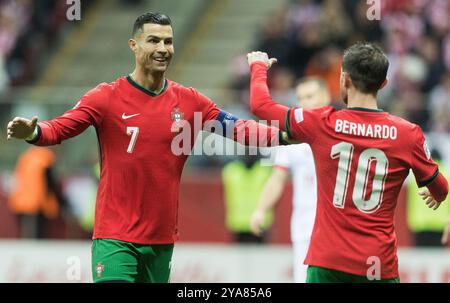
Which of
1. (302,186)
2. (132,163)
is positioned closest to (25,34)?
(302,186)

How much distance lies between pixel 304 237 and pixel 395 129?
3.14 metres

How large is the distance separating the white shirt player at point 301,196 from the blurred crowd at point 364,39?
521 centimetres

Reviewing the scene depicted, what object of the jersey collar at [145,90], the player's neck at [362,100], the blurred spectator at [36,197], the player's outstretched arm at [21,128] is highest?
the jersey collar at [145,90]

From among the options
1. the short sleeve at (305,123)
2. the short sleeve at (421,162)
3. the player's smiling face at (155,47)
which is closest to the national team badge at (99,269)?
the player's smiling face at (155,47)

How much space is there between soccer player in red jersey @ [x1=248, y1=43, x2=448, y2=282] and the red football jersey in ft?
2.50

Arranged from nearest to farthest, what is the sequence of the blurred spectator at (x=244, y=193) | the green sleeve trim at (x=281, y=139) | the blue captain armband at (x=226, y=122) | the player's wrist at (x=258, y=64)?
1. the green sleeve trim at (x=281, y=139)
2. the player's wrist at (x=258, y=64)
3. the blue captain armband at (x=226, y=122)
4. the blurred spectator at (x=244, y=193)

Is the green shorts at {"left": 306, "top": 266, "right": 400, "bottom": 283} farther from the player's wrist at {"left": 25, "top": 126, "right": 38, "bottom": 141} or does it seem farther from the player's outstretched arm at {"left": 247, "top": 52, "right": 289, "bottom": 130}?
the player's wrist at {"left": 25, "top": 126, "right": 38, "bottom": 141}

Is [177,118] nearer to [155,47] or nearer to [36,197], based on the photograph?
[155,47]

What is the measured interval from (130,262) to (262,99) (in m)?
1.46

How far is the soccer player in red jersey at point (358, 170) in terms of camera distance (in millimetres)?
6648

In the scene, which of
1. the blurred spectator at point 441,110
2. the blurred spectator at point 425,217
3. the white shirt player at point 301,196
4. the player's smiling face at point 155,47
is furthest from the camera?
the blurred spectator at point 441,110

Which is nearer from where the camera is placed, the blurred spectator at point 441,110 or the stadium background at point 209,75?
the stadium background at point 209,75

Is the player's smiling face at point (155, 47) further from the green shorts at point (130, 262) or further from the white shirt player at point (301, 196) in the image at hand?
the white shirt player at point (301, 196)

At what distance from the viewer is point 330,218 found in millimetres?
6707
